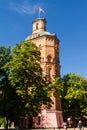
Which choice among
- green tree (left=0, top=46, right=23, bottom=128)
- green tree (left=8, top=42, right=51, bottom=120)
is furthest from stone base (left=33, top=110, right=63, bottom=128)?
green tree (left=0, top=46, right=23, bottom=128)

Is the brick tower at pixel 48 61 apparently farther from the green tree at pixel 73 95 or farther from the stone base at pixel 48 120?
the green tree at pixel 73 95

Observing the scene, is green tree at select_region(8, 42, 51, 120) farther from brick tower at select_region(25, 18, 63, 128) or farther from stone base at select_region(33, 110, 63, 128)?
brick tower at select_region(25, 18, 63, 128)

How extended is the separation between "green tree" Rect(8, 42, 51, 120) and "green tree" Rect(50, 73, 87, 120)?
18.1 m

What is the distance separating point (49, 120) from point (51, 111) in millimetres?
1634

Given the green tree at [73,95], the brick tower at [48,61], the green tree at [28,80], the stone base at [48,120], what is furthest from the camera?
the green tree at [73,95]

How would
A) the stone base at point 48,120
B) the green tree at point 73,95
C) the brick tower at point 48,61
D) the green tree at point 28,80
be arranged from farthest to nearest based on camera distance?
the green tree at point 73,95, the brick tower at point 48,61, the stone base at point 48,120, the green tree at point 28,80

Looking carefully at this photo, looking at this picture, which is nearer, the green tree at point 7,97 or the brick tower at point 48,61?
the green tree at point 7,97

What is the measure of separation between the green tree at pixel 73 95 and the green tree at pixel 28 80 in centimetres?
1811

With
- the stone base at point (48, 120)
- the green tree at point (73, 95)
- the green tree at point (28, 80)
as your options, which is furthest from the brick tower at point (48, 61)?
the green tree at point (28, 80)

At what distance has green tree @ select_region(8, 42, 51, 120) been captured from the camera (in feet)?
125

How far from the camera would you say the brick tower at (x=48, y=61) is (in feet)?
171

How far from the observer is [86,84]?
62062 mm

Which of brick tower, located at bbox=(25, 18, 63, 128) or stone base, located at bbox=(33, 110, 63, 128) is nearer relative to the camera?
stone base, located at bbox=(33, 110, 63, 128)

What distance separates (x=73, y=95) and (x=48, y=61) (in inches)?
331
